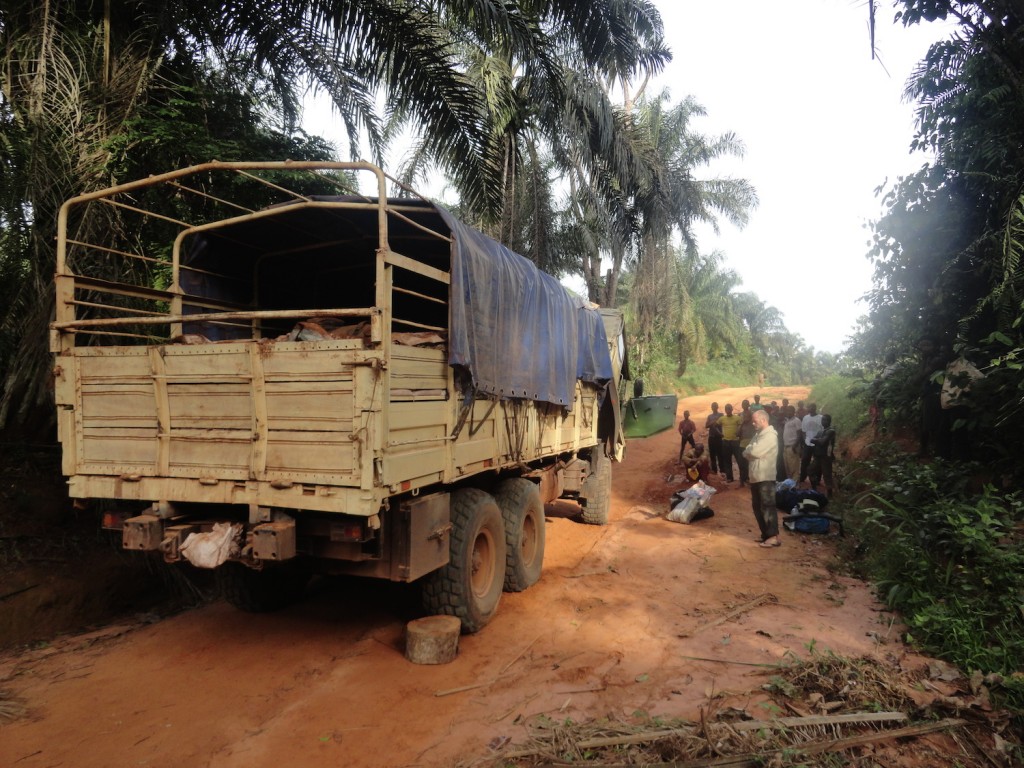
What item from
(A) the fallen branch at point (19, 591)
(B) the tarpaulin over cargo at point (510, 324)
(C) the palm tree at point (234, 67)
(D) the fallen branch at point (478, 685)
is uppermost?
(C) the palm tree at point (234, 67)

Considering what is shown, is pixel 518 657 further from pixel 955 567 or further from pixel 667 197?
pixel 667 197

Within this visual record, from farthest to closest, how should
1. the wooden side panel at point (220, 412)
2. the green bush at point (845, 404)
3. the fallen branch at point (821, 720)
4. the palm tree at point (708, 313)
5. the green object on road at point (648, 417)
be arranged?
the palm tree at point (708, 313) → the green object on road at point (648, 417) → the green bush at point (845, 404) → the wooden side panel at point (220, 412) → the fallen branch at point (821, 720)

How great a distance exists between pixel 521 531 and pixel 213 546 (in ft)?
8.88

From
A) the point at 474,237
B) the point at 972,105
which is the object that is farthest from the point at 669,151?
the point at 474,237

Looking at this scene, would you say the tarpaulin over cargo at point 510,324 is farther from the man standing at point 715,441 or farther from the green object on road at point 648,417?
the green object on road at point 648,417

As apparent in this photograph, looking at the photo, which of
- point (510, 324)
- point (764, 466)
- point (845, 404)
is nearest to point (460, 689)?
point (510, 324)

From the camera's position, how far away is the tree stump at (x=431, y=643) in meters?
4.18

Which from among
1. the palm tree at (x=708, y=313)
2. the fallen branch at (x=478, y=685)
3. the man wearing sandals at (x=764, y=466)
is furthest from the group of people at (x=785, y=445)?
the palm tree at (x=708, y=313)

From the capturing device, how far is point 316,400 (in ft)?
11.6

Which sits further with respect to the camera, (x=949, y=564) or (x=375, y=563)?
(x=949, y=564)

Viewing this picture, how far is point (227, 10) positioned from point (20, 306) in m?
4.01

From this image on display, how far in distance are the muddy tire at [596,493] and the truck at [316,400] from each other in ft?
7.88

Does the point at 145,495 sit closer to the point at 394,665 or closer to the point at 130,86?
the point at 394,665

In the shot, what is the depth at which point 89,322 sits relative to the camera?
13.4 ft
